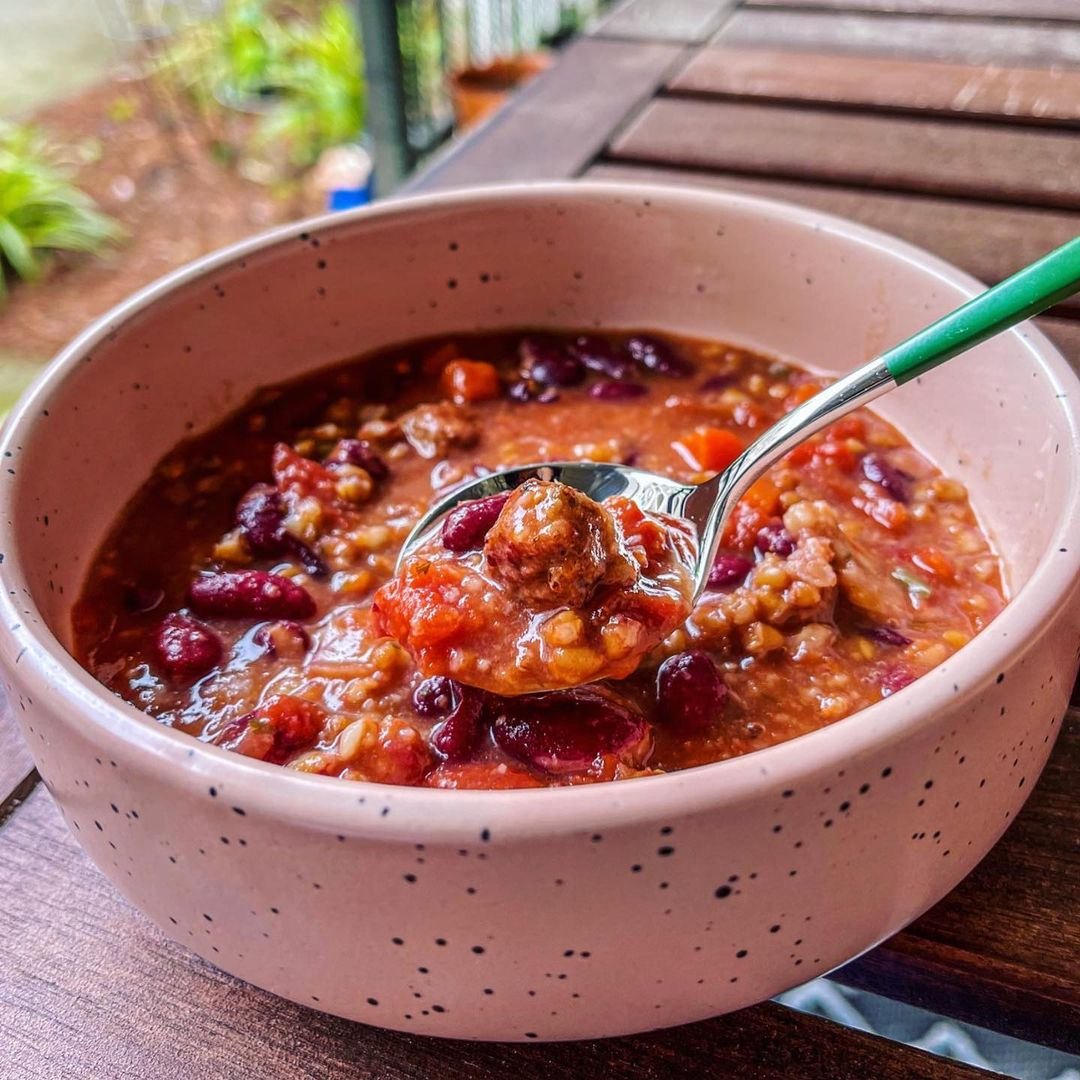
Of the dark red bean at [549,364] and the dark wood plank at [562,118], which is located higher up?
the dark wood plank at [562,118]

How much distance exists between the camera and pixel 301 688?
93cm

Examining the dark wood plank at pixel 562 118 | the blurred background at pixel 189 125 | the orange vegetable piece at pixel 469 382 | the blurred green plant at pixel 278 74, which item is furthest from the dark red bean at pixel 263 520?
the blurred green plant at pixel 278 74

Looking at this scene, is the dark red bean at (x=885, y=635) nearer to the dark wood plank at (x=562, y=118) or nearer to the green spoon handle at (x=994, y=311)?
the green spoon handle at (x=994, y=311)

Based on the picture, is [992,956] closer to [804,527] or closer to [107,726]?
[804,527]

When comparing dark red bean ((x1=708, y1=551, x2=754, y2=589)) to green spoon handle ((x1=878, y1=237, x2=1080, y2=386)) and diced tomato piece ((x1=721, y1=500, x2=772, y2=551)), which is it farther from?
green spoon handle ((x1=878, y1=237, x2=1080, y2=386))

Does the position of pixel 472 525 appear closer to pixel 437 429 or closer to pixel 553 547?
pixel 553 547

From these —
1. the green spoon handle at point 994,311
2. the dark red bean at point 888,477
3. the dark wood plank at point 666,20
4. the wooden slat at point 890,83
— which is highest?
the green spoon handle at point 994,311

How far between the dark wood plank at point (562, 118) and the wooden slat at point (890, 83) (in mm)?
99

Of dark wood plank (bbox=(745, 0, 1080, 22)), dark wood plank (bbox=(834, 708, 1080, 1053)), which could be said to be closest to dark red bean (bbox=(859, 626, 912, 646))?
dark wood plank (bbox=(834, 708, 1080, 1053))

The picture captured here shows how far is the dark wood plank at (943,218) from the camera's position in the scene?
1.42 m

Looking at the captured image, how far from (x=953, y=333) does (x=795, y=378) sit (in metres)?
0.42

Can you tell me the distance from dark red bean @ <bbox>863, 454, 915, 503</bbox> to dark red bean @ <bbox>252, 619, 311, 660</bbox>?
59 cm

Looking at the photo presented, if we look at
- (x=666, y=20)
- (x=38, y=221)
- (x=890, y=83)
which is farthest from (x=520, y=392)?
(x=38, y=221)

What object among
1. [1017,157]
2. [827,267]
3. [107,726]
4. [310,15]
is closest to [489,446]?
[827,267]
